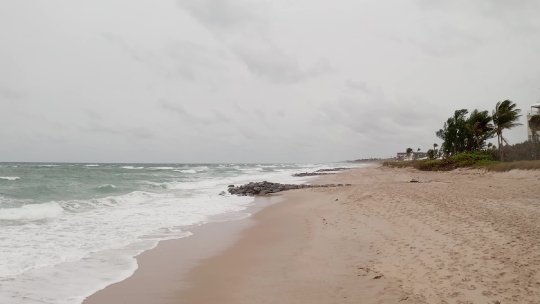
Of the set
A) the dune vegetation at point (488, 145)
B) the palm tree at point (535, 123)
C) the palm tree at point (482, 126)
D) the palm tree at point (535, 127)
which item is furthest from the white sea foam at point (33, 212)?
the palm tree at point (482, 126)

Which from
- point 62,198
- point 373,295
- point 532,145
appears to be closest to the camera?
point 373,295

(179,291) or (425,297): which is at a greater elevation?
(425,297)

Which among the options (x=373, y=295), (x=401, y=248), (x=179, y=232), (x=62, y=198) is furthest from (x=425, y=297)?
(x=62, y=198)

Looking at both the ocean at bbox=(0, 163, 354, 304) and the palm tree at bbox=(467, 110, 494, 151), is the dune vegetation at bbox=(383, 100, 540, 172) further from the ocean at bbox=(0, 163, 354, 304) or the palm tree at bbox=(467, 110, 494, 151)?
the ocean at bbox=(0, 163, 354, 304)

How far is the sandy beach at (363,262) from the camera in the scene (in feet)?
16.6

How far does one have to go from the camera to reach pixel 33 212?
47.1 ft

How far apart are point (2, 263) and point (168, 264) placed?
3503 mm

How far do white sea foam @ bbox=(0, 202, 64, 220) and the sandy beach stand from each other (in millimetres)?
7544

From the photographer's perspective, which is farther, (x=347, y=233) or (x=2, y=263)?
(x=347, y=233)

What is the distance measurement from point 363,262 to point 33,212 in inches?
561

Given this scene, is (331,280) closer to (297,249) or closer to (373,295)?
(373,295)

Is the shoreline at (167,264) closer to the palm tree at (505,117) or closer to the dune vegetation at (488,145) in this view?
the dune vegetation at (488,145)

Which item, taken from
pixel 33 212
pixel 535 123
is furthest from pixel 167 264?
pixel 535 123

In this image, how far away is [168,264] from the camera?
7.61 m
